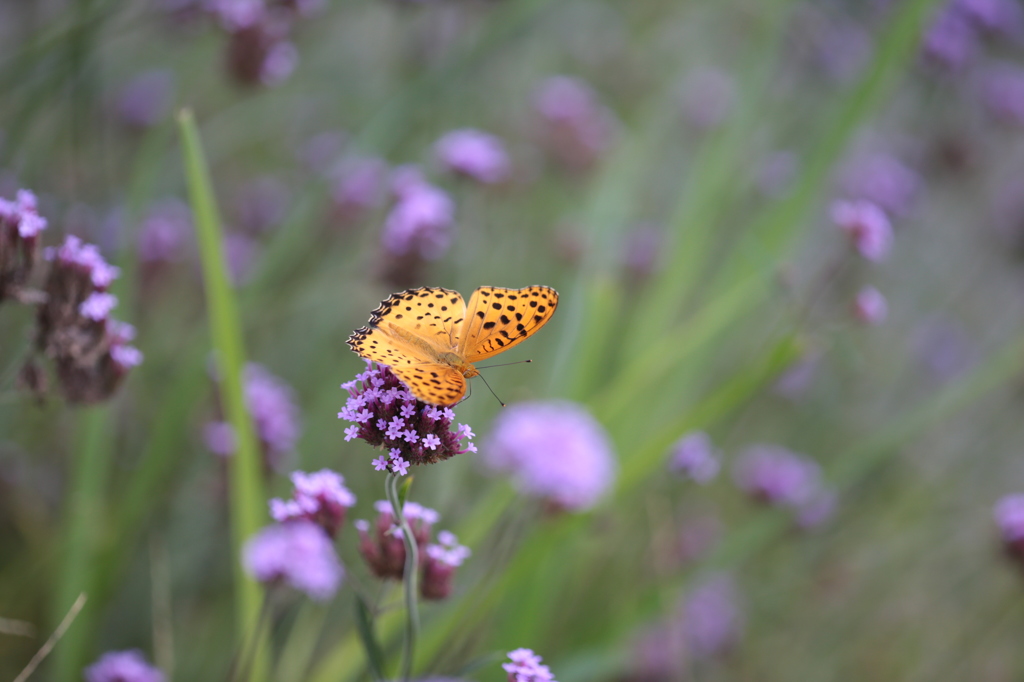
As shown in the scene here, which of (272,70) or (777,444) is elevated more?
(777,444)

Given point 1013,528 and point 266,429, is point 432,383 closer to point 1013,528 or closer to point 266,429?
point 266,429

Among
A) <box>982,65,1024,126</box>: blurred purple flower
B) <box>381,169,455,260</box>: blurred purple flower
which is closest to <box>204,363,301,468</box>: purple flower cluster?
<box>381,169,455,260</box>: blurred purple flower

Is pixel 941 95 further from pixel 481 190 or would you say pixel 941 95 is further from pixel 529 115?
pixel 481 190

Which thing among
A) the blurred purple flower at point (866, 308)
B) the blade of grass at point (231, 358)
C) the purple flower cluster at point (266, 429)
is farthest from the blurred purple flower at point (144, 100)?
the blurred purple flower at point (866, 308)

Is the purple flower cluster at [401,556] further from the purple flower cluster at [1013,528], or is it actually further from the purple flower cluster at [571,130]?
the purple flower cluster at [571,130]

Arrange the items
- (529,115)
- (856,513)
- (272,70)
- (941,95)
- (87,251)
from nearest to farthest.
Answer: (87,251) → (272,70) → (856,513) → (941,95) → (529,115)

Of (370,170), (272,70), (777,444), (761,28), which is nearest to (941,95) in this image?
(761,28)

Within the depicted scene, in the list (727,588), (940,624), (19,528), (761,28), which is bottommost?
(19,528)
